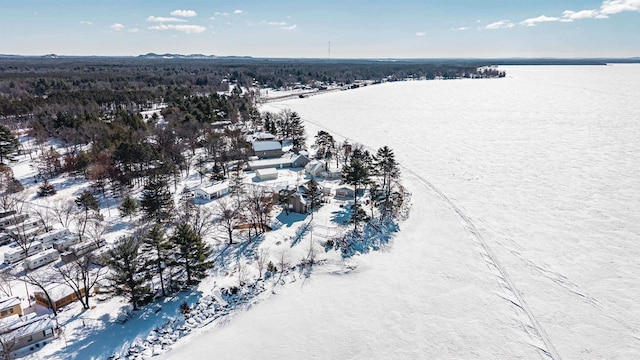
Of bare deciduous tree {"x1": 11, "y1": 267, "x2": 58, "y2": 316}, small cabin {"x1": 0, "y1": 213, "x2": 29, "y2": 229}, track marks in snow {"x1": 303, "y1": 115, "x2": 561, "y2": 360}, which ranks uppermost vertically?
small cabin {"x1": 0, "y1": 213, "x2": 29, "y2": 229}

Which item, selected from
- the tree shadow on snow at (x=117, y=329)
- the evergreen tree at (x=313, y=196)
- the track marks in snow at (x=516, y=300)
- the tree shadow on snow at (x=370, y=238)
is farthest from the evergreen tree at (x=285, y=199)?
Result: the track marks in snow at (x=516, y=300)

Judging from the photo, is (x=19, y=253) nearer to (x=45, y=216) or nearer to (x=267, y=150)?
(x=45, y=216)

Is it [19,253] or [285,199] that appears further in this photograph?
[285,199]

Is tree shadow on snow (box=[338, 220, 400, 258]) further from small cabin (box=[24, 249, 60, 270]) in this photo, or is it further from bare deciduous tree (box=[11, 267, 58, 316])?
small cabin (box=[24, 249, 60, 270])

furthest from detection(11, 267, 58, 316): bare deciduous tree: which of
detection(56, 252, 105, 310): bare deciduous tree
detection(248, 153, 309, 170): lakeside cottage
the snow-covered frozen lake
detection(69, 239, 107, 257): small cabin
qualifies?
detection(248, 153, 309, 170): lakeside cottage

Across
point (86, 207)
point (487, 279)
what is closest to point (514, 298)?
point (487, 279)

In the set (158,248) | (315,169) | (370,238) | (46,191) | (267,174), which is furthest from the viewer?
(315,169)
